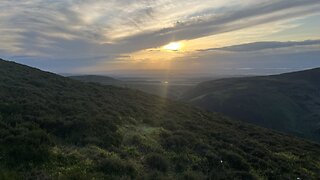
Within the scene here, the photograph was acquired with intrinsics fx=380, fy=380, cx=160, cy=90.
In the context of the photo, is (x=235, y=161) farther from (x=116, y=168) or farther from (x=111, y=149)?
(x=116, y=168)

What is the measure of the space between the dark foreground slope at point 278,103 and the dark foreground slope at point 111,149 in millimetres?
61147

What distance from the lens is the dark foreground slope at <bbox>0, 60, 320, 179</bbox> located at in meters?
12.3

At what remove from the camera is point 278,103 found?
10800 cm

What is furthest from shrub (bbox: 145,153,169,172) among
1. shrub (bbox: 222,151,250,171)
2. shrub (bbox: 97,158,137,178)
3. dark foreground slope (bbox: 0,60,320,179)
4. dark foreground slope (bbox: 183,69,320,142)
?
dark foreground slope (bbox: 183,69,320,142)

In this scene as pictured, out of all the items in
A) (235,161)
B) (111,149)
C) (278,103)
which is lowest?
(278,103)

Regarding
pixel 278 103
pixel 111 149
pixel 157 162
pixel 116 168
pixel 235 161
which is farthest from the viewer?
pixel 278 103

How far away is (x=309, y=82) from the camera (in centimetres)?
13488

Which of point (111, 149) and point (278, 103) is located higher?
point (111, 149)

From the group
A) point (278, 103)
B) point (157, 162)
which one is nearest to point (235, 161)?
point (157, 162)

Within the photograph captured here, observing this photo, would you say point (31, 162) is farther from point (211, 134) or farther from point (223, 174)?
point (211, 134)

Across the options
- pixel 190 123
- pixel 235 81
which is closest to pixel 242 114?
pixel 235 81

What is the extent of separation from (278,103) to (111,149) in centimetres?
9905

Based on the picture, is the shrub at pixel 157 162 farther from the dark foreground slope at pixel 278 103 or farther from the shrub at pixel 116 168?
the dark foreground slope at pixel 278 103

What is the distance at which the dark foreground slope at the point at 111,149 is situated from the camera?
12.3 metres
